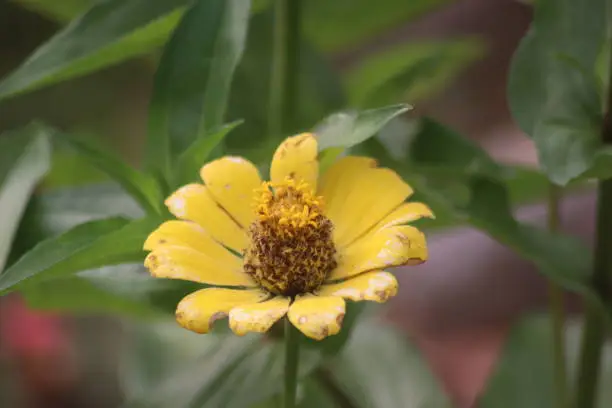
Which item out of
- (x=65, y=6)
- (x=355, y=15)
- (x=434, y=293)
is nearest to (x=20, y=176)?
(x=65, y=6)

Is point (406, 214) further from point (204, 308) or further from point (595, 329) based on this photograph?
point (595, 329)

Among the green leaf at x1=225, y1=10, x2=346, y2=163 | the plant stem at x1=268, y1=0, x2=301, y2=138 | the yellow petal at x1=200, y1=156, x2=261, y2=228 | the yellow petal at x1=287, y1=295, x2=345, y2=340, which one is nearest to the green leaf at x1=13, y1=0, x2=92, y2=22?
the green leaf at x1=225, y1=10, x2=346, y2=163

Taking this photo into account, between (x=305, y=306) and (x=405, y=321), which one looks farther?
(x=405, y=321)

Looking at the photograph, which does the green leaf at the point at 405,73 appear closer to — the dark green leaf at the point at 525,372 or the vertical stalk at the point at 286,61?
the vertical stalk at the point at 286,61

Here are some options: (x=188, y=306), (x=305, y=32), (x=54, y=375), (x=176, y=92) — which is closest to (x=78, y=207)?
(x=176, y=92)

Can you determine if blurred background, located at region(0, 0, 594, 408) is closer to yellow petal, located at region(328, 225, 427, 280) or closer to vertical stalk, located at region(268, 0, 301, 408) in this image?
vertical stalk, located at region(268, 0, 301, 408)

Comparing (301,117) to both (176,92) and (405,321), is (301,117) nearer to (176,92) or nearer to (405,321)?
(176,92)

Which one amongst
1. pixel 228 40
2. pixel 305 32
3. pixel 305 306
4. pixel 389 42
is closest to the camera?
pixel 305 306
